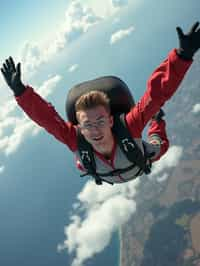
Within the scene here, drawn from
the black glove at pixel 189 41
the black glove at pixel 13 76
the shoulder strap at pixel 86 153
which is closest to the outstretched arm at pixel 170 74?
the black glove at pixel 189 41

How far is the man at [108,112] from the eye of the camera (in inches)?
116

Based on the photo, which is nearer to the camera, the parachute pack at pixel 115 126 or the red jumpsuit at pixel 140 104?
the red jumpsuit at pixel 140 104

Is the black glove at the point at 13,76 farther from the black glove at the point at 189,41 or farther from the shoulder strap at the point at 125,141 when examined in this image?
the black glove at the point at 189,41

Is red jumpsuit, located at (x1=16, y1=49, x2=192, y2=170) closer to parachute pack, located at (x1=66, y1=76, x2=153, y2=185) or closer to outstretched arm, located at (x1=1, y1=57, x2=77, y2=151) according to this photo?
outstretched arm, located at (x1=1, y1=57, x2=77, y2=151)

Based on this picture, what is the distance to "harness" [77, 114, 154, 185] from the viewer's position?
12.3 feet

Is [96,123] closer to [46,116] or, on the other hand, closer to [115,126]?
[115,126]

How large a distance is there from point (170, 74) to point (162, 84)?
14 centimetres

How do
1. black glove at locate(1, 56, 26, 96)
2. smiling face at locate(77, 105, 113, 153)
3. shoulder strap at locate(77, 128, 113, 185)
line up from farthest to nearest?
shoulder strap at locate(77, 128, 113, 185), black glove at locate(1, 56, 26, 96), smiling face at locate(77, 105, 113, 153)

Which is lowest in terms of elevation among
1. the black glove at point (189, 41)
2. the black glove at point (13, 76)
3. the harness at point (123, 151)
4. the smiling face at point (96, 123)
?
the harness at point (123, 151)

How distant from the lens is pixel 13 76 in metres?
3.71

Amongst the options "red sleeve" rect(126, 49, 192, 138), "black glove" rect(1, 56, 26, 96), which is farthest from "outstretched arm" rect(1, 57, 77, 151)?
"red sleeve" rect(126, 49, 192, 138)

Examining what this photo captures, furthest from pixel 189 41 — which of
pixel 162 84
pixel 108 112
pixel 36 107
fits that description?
pixel 36 107

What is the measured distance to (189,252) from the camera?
5456 cm

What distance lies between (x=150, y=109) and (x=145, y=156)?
3.50 ft
